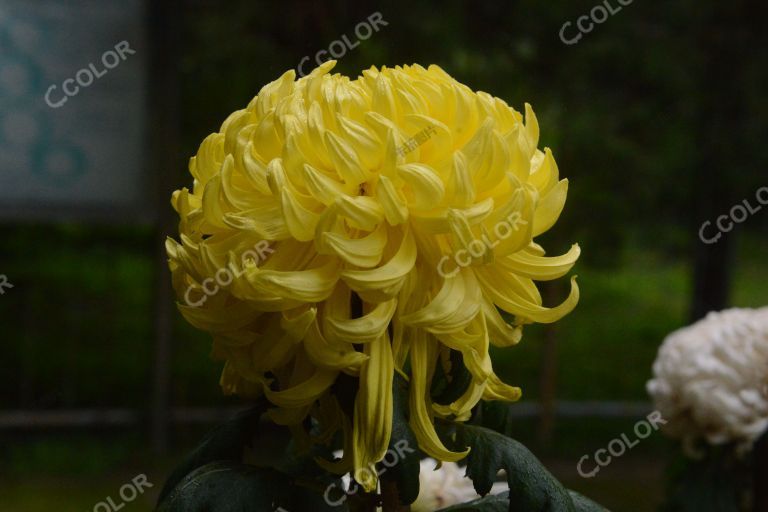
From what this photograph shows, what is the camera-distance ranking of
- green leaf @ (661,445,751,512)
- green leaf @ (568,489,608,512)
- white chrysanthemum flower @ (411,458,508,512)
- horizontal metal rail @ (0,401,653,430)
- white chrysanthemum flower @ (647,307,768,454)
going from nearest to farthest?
green leaf @ (568,489,608,512) < white chrysanthemum flower @ (411,458,508,512) < white chrysanthemum flower @ (647,307,768,454) < green leaf @ (661,445,751,512) < horizontal metal rail @ (0,401,653,430)

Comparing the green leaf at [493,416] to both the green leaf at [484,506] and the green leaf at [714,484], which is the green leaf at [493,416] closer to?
the green leaf at [484,506]

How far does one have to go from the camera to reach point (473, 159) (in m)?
0.63

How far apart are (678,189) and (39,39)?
230cm

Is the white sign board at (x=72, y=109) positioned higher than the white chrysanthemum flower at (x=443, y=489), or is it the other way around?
the white sign board at (x=72, y=109)

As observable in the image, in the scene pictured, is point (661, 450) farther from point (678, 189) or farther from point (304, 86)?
point (304, 86)

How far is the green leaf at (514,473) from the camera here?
2.17 feet

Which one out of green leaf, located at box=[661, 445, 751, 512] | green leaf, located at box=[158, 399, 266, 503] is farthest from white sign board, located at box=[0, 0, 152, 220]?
green leaf, located at box=[158, 399, 266, 503]

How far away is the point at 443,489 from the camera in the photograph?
96cm

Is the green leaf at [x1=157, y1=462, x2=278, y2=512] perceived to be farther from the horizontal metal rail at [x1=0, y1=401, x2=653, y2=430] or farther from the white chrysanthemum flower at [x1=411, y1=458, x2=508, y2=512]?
the horizontal metal rail at [x1=0, y1=401, x2=653, y2=430]

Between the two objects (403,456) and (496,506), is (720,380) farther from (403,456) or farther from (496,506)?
(403,456)

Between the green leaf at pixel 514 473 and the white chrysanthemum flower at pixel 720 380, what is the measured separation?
31.9 inches

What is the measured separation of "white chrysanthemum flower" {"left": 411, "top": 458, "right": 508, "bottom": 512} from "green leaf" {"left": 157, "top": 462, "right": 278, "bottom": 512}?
0.86ft

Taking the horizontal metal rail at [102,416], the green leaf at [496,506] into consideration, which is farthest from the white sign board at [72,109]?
the green leaf at [496,506]

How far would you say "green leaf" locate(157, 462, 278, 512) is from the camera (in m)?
0.66
